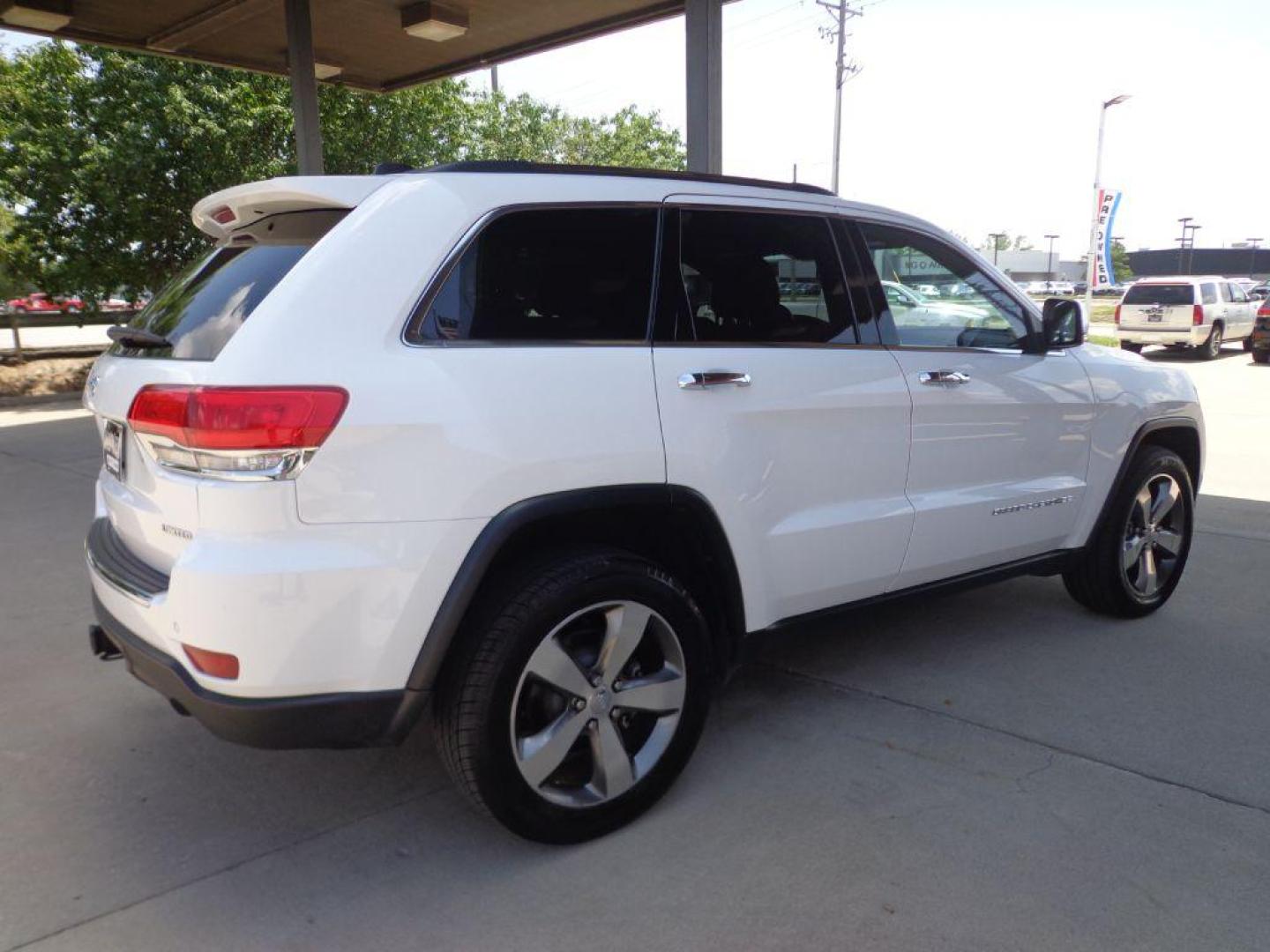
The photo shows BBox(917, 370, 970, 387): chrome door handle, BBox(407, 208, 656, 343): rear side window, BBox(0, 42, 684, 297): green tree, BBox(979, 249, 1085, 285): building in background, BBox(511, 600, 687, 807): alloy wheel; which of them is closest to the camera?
BBox(407, 208, 656, 343): rear side window

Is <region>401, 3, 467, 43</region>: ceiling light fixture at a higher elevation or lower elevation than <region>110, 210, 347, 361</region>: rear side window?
higher

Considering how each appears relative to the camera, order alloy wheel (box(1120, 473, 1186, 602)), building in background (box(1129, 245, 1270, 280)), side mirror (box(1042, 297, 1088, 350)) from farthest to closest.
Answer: building in background (box(1129, 245, 1270, 280))
alloy wheel (box(1120, 473, 1186, 602))
side mirror (box(1042, 297, 1088, 350))

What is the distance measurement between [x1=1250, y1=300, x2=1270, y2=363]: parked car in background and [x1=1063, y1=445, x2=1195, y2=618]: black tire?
1751 cm

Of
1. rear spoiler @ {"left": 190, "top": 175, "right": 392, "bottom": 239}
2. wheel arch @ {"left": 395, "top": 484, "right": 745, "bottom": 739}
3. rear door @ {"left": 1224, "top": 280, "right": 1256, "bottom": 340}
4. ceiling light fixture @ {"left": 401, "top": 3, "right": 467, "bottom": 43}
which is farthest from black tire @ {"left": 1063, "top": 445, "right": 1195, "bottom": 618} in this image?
rear door @ {"left": 1224, "top": 280, "right": 1256, "bottom": 340}

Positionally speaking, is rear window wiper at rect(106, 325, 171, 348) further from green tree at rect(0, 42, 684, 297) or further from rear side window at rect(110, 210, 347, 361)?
green tree at rect(0, 42, 684, 297)

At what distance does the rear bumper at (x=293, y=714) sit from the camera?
2.35 meters

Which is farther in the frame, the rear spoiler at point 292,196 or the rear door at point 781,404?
the rear door at point 781,404

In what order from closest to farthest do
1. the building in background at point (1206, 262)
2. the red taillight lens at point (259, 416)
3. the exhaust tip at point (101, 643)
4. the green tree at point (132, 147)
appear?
the red taillight lens at point (259, 416) → the exhaust tip at point (101, 643) → the green tree at point (132, 147) → the building in background at point (1206, 262)

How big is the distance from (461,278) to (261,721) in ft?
3.93

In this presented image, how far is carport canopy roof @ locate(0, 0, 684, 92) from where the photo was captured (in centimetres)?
818

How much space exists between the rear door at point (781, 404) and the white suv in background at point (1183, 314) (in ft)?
65.7

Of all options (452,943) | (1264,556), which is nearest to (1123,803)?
(452,943)

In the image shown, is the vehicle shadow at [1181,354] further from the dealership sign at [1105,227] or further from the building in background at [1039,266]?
the building in background at [1039,266]

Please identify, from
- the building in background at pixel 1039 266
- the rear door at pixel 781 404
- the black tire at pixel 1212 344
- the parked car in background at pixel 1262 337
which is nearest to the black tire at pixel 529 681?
Answer: the rear door at pixel 781 404
